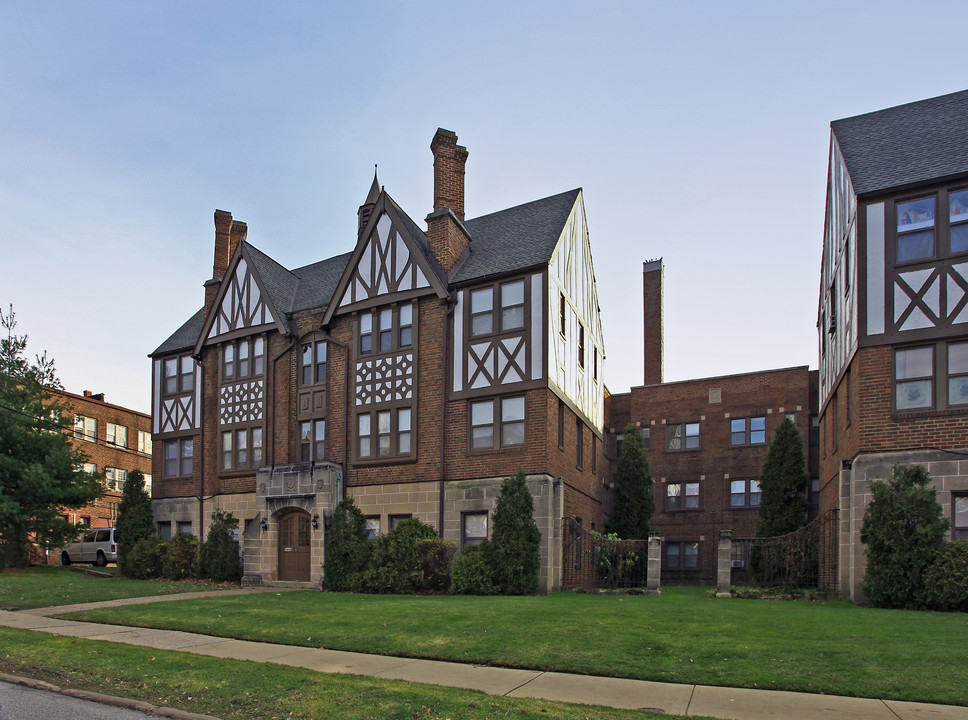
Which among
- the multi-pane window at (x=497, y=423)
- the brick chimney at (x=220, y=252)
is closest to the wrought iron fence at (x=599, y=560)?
the multi-pane window at (x=497, y=423)

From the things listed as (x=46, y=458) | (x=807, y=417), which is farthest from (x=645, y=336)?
(x=46, y=458)

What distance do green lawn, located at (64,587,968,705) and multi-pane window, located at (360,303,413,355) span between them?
1054cm

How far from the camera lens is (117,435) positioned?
5641cm

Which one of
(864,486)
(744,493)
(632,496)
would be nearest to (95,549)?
(632,496)

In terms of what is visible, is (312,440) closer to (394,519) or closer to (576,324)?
(394,519)

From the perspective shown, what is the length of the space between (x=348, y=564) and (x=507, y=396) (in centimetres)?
725

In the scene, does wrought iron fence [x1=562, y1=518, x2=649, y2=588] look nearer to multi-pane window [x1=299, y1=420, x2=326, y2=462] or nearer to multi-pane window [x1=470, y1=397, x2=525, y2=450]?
multi-pane window [x1=470, y1=397, x2=525, y2=450]

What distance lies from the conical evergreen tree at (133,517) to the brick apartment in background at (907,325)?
26.4 metres

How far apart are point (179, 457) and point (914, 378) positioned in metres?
28.1

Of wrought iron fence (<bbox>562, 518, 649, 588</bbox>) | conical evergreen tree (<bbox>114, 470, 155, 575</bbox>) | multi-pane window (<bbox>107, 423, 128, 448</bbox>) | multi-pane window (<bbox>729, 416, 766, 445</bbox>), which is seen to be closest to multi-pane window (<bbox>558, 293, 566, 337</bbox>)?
wrought iron fence (<bbox>562, 518, 649, 588</bbox>)

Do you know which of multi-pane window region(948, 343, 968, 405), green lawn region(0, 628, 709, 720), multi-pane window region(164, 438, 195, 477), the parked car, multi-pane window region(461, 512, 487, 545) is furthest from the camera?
the parked car

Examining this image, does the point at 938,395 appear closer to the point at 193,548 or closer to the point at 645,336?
the point at 645,336

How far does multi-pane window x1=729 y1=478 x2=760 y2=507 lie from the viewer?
35316 mm

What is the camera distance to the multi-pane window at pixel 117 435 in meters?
55.7
